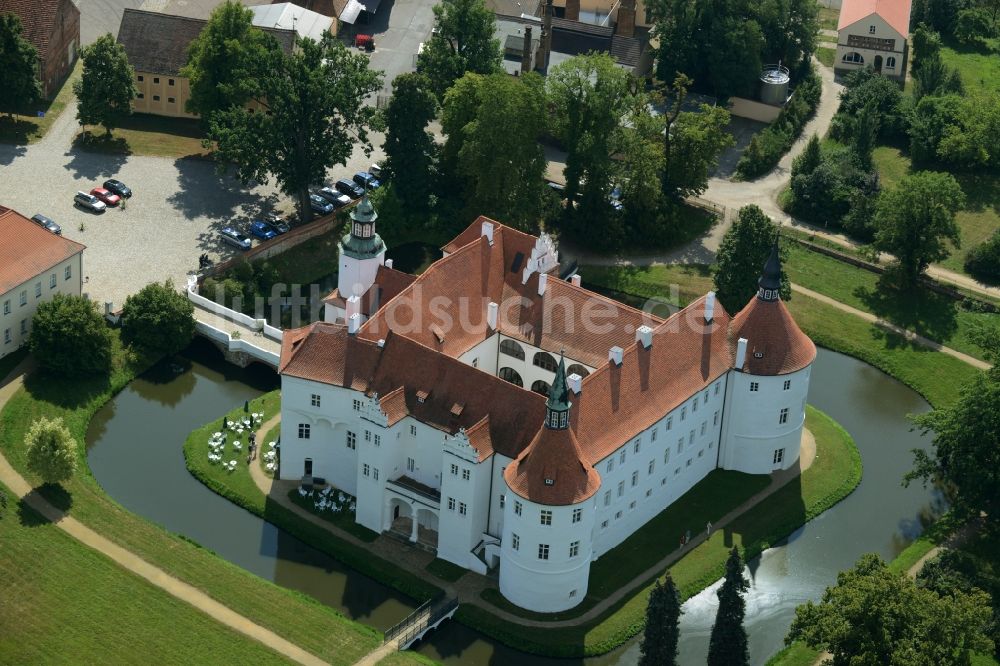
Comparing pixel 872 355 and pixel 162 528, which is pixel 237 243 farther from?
pixel 872 355

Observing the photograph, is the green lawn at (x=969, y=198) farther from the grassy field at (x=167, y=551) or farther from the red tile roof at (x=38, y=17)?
the red tile roof at (x=38, y=17)

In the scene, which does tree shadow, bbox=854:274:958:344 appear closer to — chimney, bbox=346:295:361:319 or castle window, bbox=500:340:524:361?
castle window, bbox=500:340:524:361

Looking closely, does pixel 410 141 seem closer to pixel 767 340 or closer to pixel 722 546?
pixel 767 340

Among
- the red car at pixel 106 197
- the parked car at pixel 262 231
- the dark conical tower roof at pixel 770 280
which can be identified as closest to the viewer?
the dark conical tower roof at pixel 770 280

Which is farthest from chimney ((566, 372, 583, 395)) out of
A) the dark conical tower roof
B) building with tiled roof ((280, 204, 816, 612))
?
the dark conical tower roof

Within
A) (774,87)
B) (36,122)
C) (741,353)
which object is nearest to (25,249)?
(36,122)

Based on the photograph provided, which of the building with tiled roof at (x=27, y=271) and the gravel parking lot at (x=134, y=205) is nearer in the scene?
the building with tiled roof at (x=27, y=271)

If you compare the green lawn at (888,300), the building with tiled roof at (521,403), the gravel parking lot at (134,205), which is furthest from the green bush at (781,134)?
the building with tiled roof at (521,403)
